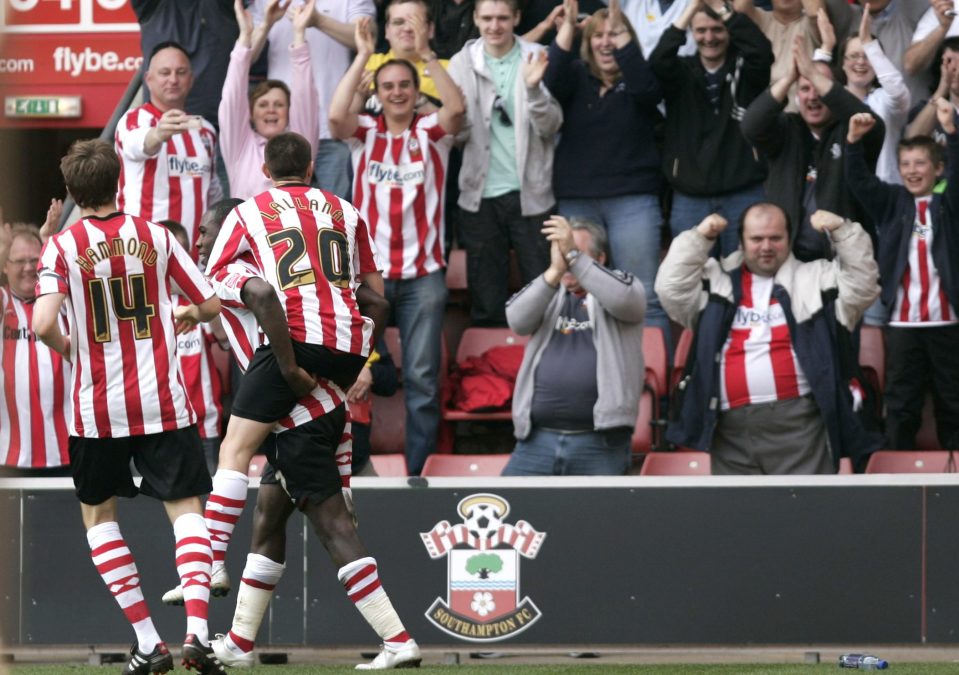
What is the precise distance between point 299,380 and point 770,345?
10.6 ft

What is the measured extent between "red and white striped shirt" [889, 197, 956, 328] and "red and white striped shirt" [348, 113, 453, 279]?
2624mm

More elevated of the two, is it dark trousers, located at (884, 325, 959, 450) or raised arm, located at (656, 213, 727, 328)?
raised arm, located at (656, 213, 727, 328)

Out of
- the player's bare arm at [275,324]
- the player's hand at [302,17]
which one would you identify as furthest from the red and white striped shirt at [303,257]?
the player's hand at [302,17]

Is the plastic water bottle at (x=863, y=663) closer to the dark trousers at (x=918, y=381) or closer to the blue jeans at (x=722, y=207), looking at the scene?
the dark trousers at (x=918, y=381)

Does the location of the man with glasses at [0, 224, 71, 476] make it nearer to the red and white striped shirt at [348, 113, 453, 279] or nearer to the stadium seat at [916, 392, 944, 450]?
the red and white striped shirt at [348, 113, 453, 279]

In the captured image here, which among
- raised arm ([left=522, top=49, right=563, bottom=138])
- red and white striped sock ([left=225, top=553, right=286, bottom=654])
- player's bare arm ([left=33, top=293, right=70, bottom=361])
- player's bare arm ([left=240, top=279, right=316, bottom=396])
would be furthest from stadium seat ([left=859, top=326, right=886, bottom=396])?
player's bare arm ([left=33, top=293, right=70, bottom=361])

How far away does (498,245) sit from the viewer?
8789 mm

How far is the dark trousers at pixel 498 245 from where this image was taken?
8.77 metres

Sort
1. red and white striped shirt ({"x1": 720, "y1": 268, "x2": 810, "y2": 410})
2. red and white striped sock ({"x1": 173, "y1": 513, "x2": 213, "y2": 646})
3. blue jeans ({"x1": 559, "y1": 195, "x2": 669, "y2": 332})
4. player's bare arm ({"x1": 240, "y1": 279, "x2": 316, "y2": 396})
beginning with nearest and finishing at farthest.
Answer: player's bare arm ({"x1": 240, "y1": 279, "x2": 316, "y2": 396}) < red and white striped sock ({"x1": 173, "y1": 513, "x2": 213, "y2": 646}) < red and white striped shirt ({"x1": 720, "y1": 268, "x2": 810, "y2": 410}) < blue jeans ({"x1": 559, "y1": 195, "x2": 669, "y2": 332})

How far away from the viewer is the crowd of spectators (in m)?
8.32

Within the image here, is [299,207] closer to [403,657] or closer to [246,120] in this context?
[403,657]

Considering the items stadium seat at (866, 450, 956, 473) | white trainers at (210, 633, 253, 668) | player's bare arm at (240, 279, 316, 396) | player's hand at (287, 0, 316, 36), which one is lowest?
white trainers at (210, 633, 253, 668)

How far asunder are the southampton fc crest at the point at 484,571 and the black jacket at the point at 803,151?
256 cm

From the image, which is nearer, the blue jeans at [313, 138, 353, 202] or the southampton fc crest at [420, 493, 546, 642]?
the southampton fc crest at [420, 493, 546, 642]
